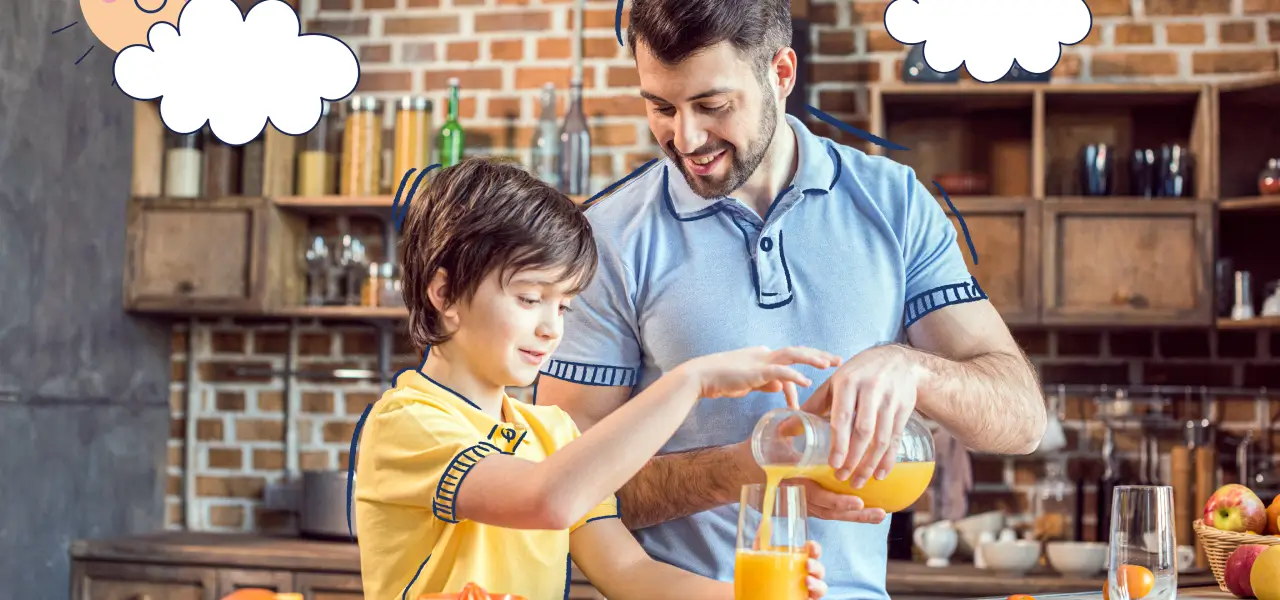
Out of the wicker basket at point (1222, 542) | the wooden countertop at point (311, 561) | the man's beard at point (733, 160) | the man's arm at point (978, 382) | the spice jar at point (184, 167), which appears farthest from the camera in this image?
Result: the spice jar at point (184, 167)

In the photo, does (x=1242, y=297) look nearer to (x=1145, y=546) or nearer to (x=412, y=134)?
(x=1145, y=546)

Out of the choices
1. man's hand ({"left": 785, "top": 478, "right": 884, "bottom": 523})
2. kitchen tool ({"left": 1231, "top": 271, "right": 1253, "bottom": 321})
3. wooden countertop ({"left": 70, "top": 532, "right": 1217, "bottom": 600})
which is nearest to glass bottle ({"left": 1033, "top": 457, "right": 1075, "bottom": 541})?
wooden countertop ({"left": 70, "top": 532, "right": 1217, "bottom": 600})

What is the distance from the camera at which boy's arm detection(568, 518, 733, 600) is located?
1.48 metres

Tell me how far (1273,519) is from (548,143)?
2185 mm

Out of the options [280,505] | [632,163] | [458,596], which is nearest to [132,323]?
[280,505]

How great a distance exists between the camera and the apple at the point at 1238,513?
1.89 metres

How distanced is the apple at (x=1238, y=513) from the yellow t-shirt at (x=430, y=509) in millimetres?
1003

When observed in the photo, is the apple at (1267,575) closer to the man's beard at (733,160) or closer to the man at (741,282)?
the man at (741,282)

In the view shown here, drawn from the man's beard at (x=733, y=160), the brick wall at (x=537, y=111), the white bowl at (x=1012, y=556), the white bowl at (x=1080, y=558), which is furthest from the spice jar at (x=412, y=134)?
the man's beard at (x=733, y=160)

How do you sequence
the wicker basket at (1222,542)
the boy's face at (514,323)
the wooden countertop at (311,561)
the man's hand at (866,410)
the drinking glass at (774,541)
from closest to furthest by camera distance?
1. the drinking glass at (774,541)
2. the man's hand at (866,410)
3. the boy's face at (514,323)
4. the wicker basket at (1222,542)
5. the wooden countertop at (311,561)

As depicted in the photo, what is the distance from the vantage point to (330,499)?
11.6 ft

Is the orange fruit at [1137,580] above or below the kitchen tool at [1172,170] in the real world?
below

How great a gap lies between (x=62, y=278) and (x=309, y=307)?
0.62 metres

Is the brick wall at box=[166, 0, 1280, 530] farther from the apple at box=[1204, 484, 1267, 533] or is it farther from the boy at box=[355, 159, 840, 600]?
the boy at box=[355, 159, 840, 600]
